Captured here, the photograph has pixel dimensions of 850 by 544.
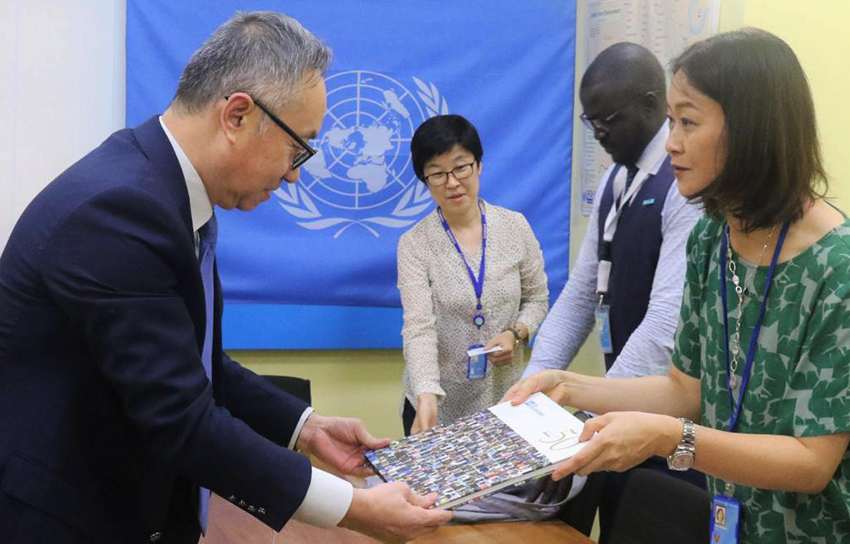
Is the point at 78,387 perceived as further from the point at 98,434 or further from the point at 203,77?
the point at 203,77

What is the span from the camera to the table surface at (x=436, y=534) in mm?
2236

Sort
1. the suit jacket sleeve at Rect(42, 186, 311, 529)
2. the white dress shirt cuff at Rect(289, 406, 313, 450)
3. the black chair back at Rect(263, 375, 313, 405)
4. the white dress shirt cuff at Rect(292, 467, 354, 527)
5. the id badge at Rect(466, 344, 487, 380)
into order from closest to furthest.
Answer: the suit jacket sleeve at Rect(42, 186, 311, 529), the white dress shirt cuff at Rect(292, 467, 354, 527), the white dress shirt cuff at Rect(289, 406, 313, 450), the id badge at Rect(466, 344, 487, 380), the black chair back at Rect(263, 375, 313, 405)

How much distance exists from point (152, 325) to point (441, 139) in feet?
7.13

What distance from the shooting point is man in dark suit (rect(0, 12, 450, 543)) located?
4.42 ft

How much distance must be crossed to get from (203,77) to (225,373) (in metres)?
0.73

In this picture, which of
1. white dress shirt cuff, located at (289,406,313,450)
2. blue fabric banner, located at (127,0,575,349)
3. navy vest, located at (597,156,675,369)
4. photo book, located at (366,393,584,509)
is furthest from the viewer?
blue fabric banner, located at (127,0,575,349)

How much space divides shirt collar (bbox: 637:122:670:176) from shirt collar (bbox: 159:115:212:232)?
1465 mm

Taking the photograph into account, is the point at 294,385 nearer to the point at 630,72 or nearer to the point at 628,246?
the point at 628,246

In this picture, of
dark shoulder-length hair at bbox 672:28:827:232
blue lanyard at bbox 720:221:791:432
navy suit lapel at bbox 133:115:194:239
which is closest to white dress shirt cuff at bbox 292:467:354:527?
navy suit lapel at bbox 133:115:194:239

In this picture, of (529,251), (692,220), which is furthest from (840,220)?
(529,251)

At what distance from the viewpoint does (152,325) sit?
1.37 meters

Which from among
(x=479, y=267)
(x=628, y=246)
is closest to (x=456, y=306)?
(x=479, y=267)

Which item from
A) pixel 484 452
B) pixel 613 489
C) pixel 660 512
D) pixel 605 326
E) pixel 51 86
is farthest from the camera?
pixel 51 86

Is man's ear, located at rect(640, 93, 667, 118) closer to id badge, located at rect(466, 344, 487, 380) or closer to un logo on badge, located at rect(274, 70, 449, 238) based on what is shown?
id badge, located at rect(466, 344, 487, 380)
